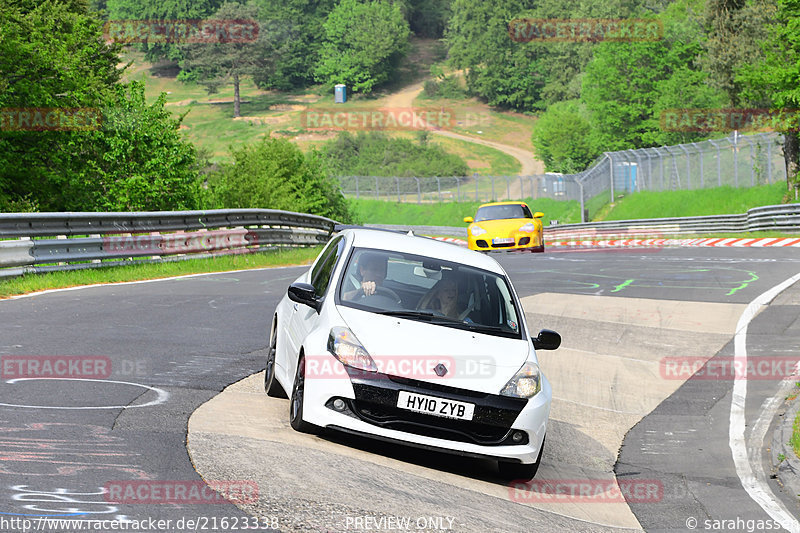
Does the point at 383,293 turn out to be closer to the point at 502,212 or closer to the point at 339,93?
the point at 502,212

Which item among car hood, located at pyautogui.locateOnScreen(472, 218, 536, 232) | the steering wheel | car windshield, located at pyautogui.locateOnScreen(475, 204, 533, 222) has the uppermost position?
the steering wheel

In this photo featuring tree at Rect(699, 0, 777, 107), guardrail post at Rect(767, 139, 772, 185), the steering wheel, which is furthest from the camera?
tree at Rect(699, 0, 777, 107)

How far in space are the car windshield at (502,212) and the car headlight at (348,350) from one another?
76.9 ft

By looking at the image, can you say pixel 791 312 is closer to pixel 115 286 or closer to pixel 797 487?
pixel 797 487

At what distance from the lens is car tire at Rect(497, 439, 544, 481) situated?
283 inches

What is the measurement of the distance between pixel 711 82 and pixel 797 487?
52240 mm

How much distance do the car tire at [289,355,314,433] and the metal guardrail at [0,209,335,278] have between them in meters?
9.95

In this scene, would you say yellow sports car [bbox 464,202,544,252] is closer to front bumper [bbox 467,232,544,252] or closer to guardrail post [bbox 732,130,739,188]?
front bumper [bbox 467,232,544,252]

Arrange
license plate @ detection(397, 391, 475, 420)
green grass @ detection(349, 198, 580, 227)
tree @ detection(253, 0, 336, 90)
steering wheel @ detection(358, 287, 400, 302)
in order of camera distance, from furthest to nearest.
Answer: tree @ detection(253, 0, 336, 90)
green grass @ detection(349, 198, 580, 227)
steering wheel @ detection(358, 287, 400, 302)
license plate @ detection(397, 391, 475, 420)

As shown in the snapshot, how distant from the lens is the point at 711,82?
185ft

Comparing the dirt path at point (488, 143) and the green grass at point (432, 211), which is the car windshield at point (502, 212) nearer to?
the green grass at point (432, 211)

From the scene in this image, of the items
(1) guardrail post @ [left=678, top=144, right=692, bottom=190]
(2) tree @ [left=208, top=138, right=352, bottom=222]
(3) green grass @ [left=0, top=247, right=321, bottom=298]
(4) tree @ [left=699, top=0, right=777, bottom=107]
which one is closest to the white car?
(3) green grass @ [left=0, top=247, right=321, bottom=298]

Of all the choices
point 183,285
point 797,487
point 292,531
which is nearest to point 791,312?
point 797,487

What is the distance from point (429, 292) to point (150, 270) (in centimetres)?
1298
